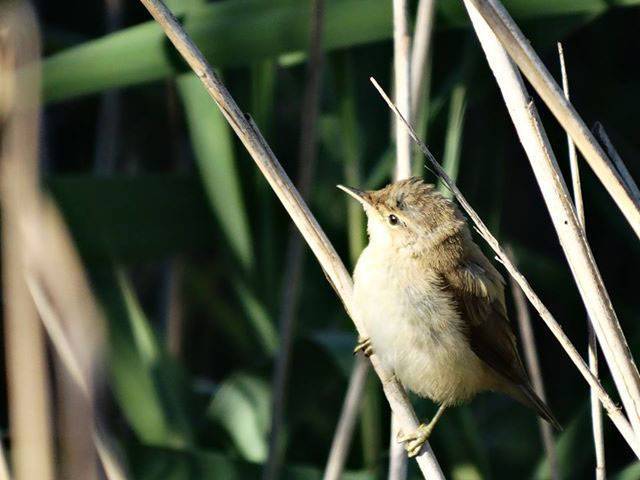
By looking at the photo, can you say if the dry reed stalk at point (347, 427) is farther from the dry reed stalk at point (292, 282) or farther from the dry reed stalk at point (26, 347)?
the dry reed stalk at point (26, 347)

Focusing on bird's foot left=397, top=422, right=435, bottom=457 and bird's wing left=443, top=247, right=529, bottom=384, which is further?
bird's wing left=443, top=247, right=529, bottom=384

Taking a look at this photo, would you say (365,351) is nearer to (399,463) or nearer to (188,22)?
(399,463)

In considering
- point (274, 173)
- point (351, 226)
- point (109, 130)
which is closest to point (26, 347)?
point (274, 173)

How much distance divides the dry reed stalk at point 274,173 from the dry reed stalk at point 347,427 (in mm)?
381

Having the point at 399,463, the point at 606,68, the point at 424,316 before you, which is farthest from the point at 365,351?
the point at 606,68

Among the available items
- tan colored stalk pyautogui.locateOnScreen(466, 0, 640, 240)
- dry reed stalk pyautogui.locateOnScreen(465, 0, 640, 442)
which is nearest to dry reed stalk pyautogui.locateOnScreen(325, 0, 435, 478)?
Answer: dry reed stalk pyautogui.locateOnScreen(465, 0, 640, 442)

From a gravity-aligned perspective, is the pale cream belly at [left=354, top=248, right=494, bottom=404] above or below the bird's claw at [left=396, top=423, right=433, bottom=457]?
above

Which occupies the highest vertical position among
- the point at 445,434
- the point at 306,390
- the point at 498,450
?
the point at 306,390

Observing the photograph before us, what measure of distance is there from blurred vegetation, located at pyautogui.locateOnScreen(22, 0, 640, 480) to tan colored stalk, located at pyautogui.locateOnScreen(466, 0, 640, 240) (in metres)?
0.72

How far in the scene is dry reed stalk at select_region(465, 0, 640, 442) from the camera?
1673 millimetres

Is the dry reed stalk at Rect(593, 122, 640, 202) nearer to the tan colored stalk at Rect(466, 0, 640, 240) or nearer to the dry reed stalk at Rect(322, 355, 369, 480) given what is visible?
the tan colored stalk at Rect(466, 0, 640, 240)

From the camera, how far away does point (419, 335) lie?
220 centimetres

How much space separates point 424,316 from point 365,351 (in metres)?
0.15

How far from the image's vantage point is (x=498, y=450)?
3.31m
